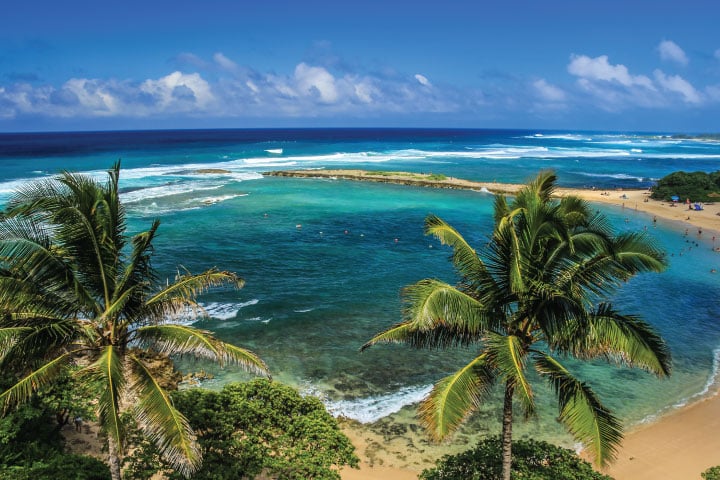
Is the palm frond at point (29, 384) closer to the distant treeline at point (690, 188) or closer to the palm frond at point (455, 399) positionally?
the palm frond at point (455, 399)

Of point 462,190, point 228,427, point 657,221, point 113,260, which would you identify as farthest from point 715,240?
point 113,260

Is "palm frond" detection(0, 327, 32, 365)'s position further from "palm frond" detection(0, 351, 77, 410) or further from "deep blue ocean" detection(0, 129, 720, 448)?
"deep blue ocean" detection(0, 129, 720, 448)

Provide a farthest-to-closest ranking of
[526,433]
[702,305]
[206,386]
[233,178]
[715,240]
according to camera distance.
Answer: [233,178] → [715,240] → [702,305] → [206,386] → [526,433]

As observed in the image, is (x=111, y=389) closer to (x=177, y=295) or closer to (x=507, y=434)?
(x=177, y=295)

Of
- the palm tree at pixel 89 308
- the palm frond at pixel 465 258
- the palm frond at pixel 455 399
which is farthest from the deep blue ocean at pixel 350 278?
the palm tree at pixel 89 308

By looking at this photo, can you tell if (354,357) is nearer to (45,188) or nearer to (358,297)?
(358,297)
